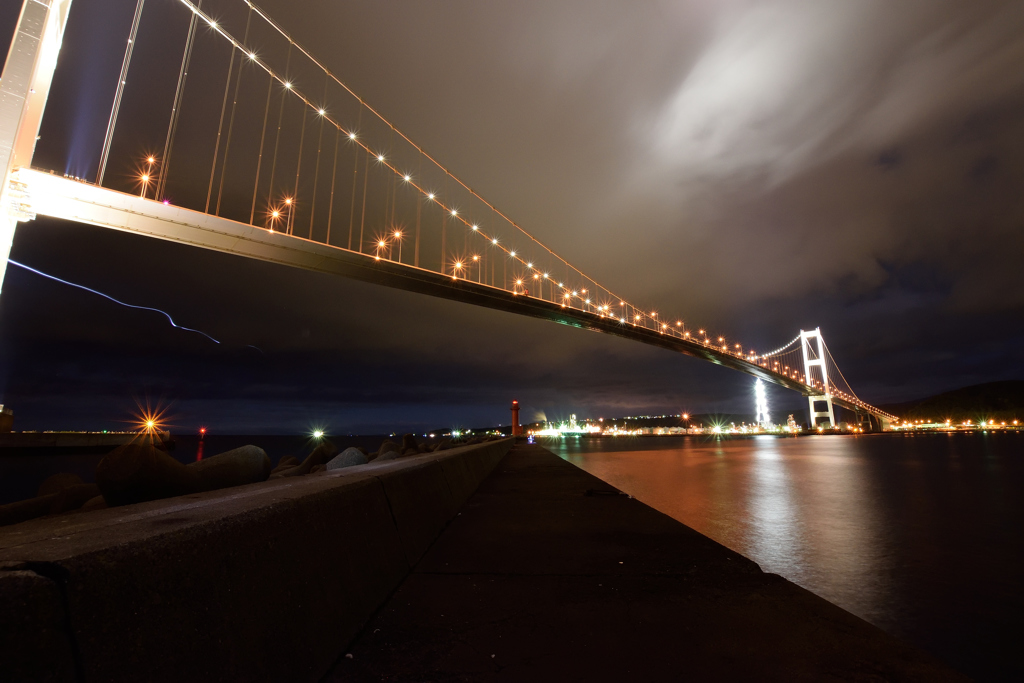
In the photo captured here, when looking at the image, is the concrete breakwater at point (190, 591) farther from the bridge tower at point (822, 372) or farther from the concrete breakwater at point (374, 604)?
the bridge tower at point (822, 372)

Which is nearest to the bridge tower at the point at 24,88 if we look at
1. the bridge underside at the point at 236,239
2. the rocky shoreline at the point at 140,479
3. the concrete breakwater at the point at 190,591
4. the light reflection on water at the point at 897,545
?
the bridge underside at the point at 236,239

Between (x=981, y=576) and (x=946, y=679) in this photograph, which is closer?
(x=946, y=679)

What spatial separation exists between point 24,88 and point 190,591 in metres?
13.1

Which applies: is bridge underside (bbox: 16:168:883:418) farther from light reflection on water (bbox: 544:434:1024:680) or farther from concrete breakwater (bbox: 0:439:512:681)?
light reflection on water (bbox: 544:434:1024:680)

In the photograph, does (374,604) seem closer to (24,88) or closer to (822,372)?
Answer: (24,88)

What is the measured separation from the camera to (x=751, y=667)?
1817 millimetres

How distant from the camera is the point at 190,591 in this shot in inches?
48.1

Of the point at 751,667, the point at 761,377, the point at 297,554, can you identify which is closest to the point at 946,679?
the point at 751,667

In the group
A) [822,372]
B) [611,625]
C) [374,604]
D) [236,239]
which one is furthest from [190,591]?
[822,372]

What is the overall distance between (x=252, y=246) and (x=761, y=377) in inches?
2572

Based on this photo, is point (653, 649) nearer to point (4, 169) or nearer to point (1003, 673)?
point (1003, 673)

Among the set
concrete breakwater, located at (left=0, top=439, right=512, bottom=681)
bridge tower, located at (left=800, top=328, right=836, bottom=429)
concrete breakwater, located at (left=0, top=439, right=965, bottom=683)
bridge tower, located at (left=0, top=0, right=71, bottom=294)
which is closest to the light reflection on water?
concrete breakwater, located at (left=0, top=439, right=965, bottom=683)

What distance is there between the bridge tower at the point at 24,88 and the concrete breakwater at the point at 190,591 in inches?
458

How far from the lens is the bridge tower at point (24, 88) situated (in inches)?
354
